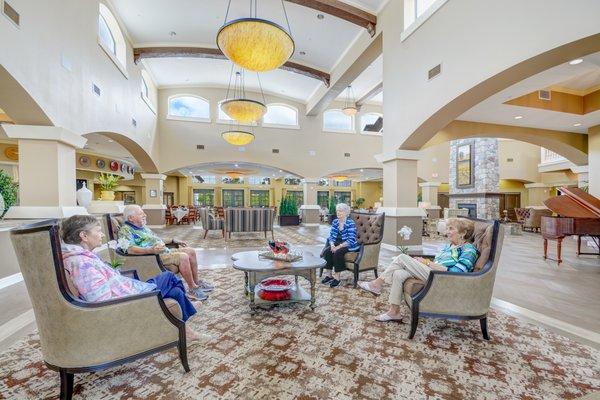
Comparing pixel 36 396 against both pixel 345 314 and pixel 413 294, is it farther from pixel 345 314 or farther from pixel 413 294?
pixel 413 294

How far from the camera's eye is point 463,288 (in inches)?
87.4

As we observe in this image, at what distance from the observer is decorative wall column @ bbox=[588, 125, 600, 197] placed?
6809 mm

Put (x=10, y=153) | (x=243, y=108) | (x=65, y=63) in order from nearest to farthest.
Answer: (x=65, y=63)
(x=243, y=108)
(x=10, y=153)

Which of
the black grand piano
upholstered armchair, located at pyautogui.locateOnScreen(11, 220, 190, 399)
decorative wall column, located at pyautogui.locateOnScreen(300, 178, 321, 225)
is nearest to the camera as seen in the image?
upholstered armchair, located at pyautogui.locateOnScreen(11, 220, 190, 399)

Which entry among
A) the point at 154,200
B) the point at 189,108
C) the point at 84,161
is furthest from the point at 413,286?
the point at 84,161

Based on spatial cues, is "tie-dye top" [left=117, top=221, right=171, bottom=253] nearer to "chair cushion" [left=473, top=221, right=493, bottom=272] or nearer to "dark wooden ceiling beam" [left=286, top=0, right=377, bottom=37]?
"chair cushion" [left=473, top=221, right=493, bottom=272]

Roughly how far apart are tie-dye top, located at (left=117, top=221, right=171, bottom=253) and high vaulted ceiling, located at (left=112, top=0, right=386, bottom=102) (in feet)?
19.3

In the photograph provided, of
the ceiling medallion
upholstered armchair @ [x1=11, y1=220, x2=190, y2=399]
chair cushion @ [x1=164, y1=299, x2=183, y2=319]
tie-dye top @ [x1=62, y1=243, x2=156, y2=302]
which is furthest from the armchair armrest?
the ceiling medallion

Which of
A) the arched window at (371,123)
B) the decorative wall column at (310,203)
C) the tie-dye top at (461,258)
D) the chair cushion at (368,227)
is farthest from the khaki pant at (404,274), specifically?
the arched window at (371,123)

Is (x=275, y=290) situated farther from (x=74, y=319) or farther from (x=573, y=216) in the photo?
(x=573, y=216)

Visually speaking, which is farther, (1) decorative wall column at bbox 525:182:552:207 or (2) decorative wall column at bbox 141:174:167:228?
(1) decorative wall column at bbox 525:182:552:207

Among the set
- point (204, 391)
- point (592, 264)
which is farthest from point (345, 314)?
point (592, 264)

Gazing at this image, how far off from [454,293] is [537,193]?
56.0ft

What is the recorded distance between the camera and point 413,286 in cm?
238
